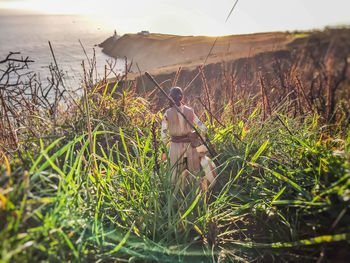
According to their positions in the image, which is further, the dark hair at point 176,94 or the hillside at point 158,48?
the hillside at point 158,48

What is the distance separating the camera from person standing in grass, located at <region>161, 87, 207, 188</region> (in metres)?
2.46

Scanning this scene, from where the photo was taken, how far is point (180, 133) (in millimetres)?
2496

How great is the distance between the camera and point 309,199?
1599 mm

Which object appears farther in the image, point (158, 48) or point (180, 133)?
point (158, 48)

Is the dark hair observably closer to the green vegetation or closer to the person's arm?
the person's arm

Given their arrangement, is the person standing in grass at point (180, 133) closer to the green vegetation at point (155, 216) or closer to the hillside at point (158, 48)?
the green vegetation at point (155, 216)

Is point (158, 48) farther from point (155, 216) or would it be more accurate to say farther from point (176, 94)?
point (155, 216)

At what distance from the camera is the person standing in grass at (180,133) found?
2457 mm

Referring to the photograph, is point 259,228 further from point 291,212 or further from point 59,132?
point 59,132

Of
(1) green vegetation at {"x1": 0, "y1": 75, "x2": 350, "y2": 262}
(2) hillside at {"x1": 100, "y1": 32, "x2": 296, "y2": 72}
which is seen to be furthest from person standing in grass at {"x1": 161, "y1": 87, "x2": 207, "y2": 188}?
(2) hillside at {"x1": 100, "y1": 32, "x2": 296, "y2": 72}

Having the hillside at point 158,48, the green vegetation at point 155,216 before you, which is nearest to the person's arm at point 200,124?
the green vegetation at point 155,216

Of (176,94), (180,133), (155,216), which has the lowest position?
(155,216)

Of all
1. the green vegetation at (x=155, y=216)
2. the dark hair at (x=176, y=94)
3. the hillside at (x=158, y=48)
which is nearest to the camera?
the green vegetation at (x=155, y=216)

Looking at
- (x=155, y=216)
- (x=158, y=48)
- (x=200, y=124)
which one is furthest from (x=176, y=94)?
(x=158, y=48)
